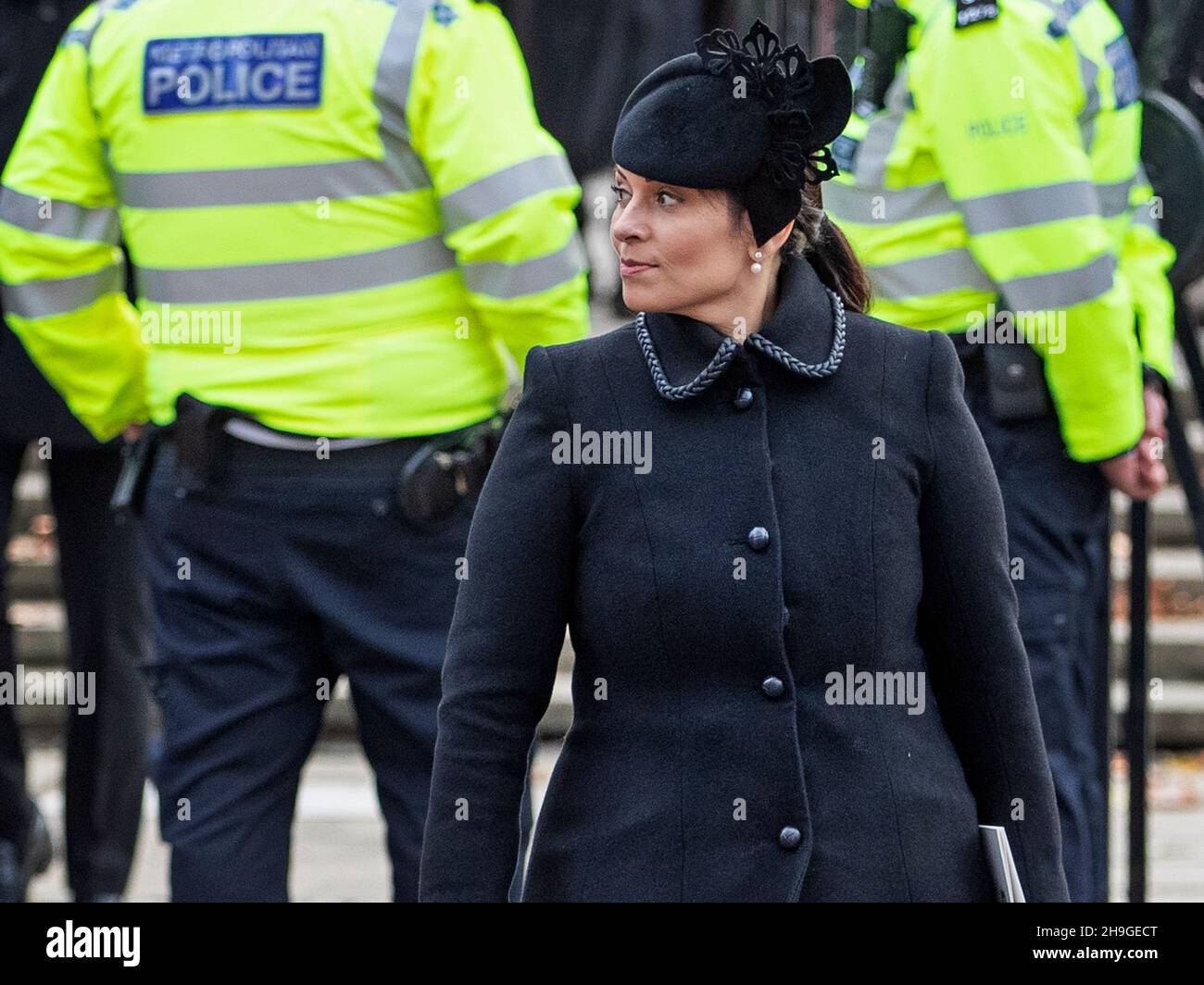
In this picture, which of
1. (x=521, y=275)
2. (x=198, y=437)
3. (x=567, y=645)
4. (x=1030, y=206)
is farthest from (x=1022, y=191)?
(x=567, y=645)

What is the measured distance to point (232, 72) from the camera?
11.4 feet

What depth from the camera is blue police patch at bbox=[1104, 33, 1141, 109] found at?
3.89 meters

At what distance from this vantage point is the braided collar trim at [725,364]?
2322 mm

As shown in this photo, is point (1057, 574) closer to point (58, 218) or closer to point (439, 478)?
point (439, 478)

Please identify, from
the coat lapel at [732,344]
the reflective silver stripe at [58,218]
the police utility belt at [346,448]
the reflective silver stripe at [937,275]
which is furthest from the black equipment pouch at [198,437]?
the coat lapel at [732,344]

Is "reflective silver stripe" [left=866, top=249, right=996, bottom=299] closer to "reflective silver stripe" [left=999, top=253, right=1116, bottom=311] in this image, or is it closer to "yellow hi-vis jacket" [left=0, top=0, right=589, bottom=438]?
"reflective silver stripe" [left=999, top=253, right=1116, bottom=311]

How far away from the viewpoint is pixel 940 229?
3928 millimetres

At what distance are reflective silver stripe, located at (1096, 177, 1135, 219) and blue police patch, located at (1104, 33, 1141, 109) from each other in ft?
0.46

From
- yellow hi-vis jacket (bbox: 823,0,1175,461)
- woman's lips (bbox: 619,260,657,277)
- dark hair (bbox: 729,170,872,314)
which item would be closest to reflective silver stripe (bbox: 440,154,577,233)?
yellow hi-vis jacket (bbox: 823,0,1175,461)

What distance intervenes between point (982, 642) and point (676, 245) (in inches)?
21.3

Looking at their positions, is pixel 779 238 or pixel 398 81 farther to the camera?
pixel 398 81

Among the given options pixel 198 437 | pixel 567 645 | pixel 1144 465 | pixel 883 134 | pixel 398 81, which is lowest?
pixel 567 645
